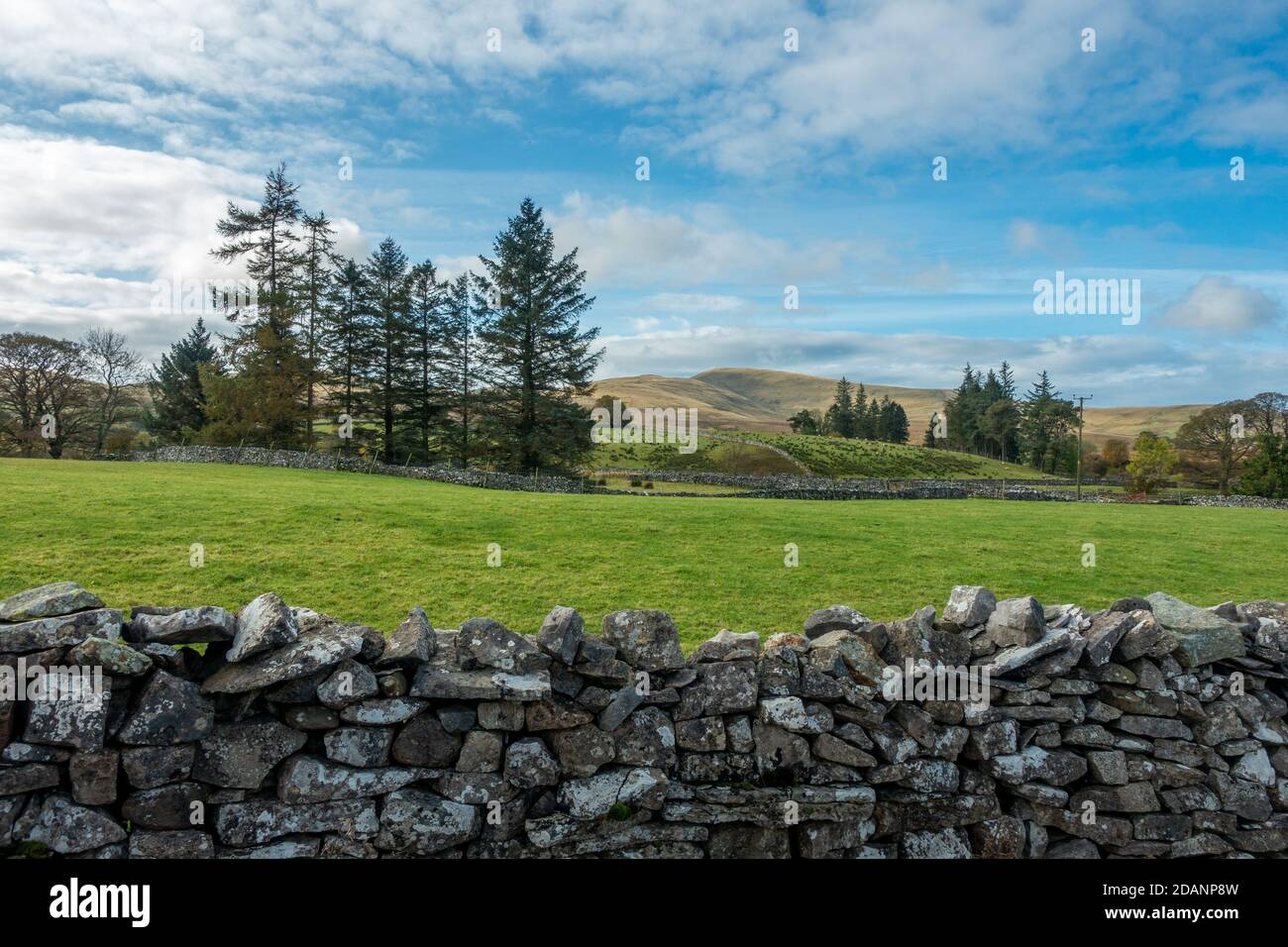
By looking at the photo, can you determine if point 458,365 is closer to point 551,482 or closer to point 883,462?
point 551,482

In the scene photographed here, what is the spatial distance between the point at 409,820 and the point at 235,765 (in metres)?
1.20

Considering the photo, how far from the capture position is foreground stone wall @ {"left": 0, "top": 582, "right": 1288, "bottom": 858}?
4523 mm

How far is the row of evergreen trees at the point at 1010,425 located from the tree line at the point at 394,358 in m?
71.6

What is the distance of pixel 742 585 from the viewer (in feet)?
35.8

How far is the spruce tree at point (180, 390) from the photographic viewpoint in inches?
2372

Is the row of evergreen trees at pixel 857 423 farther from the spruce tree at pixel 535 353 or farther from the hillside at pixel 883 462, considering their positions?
the spruce tree at pixel 535 353

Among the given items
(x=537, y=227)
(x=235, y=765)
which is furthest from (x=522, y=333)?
(x=235, y=765)

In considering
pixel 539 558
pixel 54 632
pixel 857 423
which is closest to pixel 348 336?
pixel 539 558

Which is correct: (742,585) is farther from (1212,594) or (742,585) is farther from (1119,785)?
(1212,594)

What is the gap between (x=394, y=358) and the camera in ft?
172

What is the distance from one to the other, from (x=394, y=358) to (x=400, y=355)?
1.85ft

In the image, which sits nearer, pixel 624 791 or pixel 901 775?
pixel 624 791

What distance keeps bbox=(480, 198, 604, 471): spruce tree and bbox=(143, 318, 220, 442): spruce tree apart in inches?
1001
